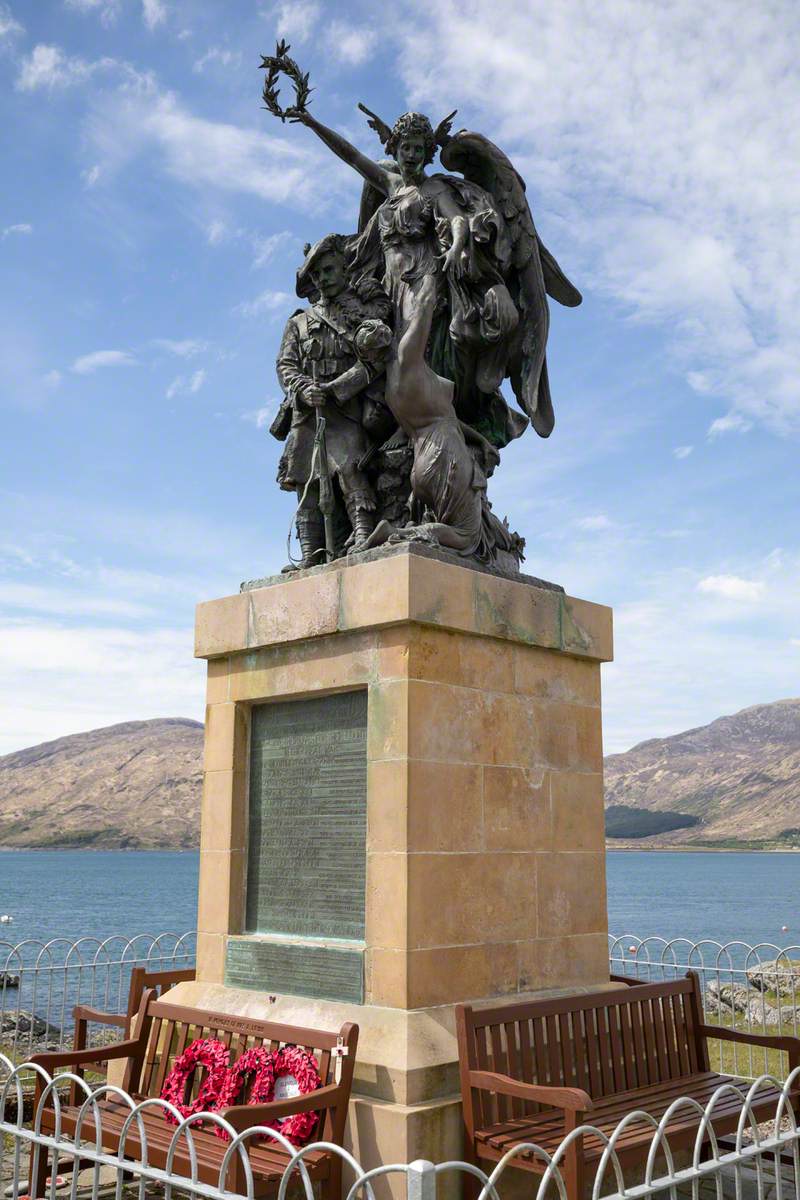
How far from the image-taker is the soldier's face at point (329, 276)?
814cm

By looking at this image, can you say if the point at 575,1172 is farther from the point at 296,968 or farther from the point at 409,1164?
the point at 296,968

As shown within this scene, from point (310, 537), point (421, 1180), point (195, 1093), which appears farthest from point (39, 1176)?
A: point (310, 537)

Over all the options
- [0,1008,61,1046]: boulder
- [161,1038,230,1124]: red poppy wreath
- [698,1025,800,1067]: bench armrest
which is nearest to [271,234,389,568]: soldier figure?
[161,1038,230,1124]: red poppy wreath

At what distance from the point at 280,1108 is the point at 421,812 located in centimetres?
178

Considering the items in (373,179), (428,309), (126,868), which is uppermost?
(373,179)

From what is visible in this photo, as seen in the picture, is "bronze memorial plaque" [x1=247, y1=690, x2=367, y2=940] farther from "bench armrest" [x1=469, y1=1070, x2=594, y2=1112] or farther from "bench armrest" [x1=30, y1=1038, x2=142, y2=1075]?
"bench armrest" [x1=469, y1=1070, x2=594, y2=1112]

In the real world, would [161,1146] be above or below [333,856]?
below

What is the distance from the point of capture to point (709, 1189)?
657 cm

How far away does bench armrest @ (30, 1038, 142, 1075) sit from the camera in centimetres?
638

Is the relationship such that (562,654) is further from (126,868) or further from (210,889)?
(126,868)

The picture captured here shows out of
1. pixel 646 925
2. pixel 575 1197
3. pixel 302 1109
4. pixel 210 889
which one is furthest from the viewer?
pixel 646 925

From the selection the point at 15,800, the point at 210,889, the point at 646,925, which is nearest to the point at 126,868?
the point at 15,800

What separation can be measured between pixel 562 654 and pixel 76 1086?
429cm

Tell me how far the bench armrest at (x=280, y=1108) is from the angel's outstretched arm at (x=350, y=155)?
633cm
